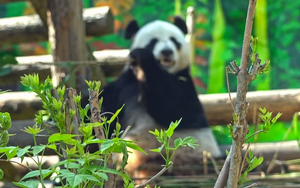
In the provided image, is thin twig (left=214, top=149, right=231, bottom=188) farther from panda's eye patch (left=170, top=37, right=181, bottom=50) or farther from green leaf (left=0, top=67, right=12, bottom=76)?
panda's eye patch (left=170, top=37, right=181, bottom=50)

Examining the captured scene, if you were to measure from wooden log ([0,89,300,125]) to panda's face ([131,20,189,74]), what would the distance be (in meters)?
0.33

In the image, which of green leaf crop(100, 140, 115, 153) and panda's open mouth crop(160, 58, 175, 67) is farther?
panda's open mouth crop(160, 58, 175, 67)

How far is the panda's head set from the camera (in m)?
3.82

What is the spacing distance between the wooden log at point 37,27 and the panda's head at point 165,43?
27cm

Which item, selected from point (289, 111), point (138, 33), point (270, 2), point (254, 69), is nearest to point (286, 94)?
point (289, 111)

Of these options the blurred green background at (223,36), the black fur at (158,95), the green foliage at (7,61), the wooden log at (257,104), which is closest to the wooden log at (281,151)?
the wooden log at (257,104)

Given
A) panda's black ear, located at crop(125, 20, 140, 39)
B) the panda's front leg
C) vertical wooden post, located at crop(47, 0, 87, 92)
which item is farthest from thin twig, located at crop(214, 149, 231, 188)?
panda's black ear, located at crop(125, 20, 140, 39)

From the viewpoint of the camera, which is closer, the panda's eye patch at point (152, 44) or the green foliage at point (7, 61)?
the green foliage at point (7, 61)

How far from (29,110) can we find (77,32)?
0.75m

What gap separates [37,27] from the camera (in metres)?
3.91

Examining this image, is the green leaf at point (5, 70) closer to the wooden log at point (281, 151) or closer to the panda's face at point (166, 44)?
the panda's face at point (166, 44)

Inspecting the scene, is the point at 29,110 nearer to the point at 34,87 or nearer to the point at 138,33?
the point at 138,33

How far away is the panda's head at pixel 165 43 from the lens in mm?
3820

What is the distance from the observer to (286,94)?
3.56 metres
